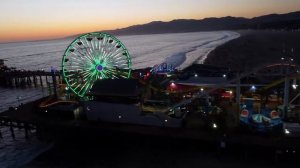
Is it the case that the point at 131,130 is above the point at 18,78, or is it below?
above

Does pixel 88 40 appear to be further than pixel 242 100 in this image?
Yes

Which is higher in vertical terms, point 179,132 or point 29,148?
point 179,132

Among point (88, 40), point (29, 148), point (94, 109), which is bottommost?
point (29, 148)

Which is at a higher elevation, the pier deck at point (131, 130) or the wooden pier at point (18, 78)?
the pier deck at point (131, 130)

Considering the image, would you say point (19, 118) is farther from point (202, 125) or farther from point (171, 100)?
point (202, 125)

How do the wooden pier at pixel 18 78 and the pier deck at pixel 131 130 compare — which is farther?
the wooden pier at pixel 18 78

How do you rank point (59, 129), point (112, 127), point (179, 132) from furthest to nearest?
point (59, 129)
point (112, 127)
point (179, 132)

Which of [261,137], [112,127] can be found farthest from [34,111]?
[261,137]

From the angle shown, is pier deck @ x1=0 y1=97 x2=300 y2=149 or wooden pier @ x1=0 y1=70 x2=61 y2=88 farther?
wooden pier @ x1=0 y1=70 x2=61 y2=88

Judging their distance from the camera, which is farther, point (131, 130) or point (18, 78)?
point (18, 78)

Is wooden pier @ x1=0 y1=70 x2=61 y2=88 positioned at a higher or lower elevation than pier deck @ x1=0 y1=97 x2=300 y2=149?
lower

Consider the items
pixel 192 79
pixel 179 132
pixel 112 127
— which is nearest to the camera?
pixel 179 132
